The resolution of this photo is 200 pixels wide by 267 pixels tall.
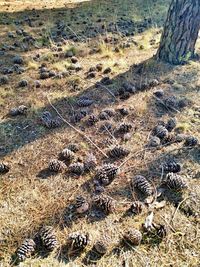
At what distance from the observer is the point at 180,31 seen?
→ 4.68 meters

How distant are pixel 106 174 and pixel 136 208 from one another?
17.0 inches

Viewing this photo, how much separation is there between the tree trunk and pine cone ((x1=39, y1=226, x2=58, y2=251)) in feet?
12.0

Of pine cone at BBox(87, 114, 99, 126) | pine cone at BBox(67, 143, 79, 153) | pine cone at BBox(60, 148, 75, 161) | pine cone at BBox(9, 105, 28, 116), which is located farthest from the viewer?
pine cone at BBox(9, 105, 28, 116)

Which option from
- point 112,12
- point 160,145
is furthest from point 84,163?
point 112,12

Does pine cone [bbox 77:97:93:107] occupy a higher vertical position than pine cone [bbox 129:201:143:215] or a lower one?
higher

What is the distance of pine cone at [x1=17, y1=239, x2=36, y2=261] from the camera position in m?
2.04

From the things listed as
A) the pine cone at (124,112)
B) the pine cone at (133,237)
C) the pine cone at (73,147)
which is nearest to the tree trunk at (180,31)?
the pine cone at (124,112)

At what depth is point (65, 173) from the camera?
2.76 m

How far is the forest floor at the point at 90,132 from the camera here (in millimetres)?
2201

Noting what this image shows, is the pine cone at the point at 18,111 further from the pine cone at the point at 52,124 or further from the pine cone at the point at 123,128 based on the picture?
the pine cone at the point at 123,128

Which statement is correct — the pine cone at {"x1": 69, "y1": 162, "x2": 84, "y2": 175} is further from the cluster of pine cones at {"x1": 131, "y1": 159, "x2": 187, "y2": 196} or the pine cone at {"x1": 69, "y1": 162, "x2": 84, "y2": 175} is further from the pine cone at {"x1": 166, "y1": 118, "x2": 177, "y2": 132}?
the pine cone at {"x1": 166, "y1": 118, "x2": 177, "y2": 132}

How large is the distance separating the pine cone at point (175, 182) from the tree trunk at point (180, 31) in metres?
2.79

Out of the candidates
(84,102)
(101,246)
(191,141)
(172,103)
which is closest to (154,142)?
(191,141)

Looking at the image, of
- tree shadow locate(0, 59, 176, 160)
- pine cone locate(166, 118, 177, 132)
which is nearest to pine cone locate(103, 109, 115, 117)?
tree shadow locate(0, 59, 176, 160)
